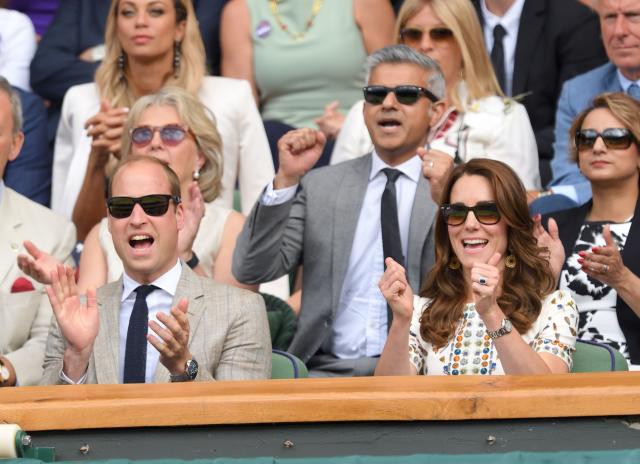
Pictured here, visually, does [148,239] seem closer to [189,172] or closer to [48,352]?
[48,352]

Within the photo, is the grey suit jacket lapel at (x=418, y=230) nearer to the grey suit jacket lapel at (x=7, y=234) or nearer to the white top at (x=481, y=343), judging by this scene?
the white top at (x=481, y=343)

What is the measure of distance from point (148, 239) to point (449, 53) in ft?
6.63

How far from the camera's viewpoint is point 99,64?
22.0 feet

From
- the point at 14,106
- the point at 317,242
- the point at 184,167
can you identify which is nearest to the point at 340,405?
the point at 317,242

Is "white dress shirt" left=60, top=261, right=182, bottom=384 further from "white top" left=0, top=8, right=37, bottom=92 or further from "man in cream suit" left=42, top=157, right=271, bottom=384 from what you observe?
"white top" left=0, top=8, right=37, bottom=92

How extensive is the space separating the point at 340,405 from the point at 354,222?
1822 mm

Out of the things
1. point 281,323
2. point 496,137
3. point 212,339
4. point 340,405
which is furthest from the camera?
point 496,137

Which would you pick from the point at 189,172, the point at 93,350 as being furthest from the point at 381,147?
the point at 93,350

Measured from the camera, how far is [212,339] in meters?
4.07

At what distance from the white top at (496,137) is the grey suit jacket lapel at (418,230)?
62cm

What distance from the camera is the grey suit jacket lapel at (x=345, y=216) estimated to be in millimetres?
4852

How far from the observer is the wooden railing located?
314 cm

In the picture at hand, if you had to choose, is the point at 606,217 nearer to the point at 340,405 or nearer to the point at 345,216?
the point at 345,216

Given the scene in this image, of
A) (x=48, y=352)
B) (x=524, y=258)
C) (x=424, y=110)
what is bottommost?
(x=48, y=352)
